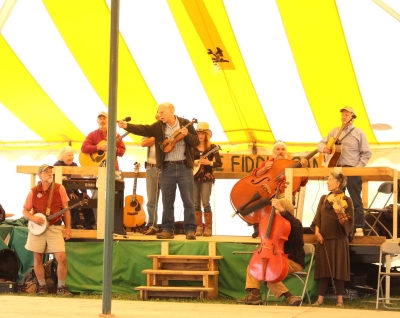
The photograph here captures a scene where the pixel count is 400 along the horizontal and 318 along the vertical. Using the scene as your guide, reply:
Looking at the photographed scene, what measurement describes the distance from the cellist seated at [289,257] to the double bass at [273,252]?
0.07 meters

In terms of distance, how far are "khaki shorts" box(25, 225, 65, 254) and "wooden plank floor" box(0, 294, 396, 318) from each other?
1.88m

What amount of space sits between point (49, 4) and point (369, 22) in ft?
13.4

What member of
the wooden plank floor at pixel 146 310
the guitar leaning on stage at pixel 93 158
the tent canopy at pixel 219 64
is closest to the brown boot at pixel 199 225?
the guitar leaning on stage at pixel 93 158

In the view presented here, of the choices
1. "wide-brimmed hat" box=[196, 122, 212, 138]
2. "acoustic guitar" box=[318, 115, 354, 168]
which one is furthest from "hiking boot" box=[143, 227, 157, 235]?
"acoustic guitar" box=[318, 115, 354, 168]

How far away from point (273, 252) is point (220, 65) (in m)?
3.89

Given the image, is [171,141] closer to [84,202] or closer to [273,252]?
[84,202]

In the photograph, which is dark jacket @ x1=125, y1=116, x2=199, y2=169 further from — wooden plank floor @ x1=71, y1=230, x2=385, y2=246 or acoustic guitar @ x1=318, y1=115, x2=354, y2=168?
acoustic guitar @ x1=318, y1=115, x2=354, y2=168

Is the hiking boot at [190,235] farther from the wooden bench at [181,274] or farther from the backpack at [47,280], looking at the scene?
the backpack at [47,280]

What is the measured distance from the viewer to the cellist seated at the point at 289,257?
297 inches

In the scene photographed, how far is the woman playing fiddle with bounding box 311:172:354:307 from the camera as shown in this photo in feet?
25.0

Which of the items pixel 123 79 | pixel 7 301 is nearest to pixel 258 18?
pixel 123 79

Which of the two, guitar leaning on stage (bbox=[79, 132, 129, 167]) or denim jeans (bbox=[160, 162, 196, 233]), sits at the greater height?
guitar leaning on stage (bbox=[79, 132, 129, 167])

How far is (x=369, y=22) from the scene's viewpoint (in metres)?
9.61

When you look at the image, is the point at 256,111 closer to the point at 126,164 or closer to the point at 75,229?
the point at 126,164
